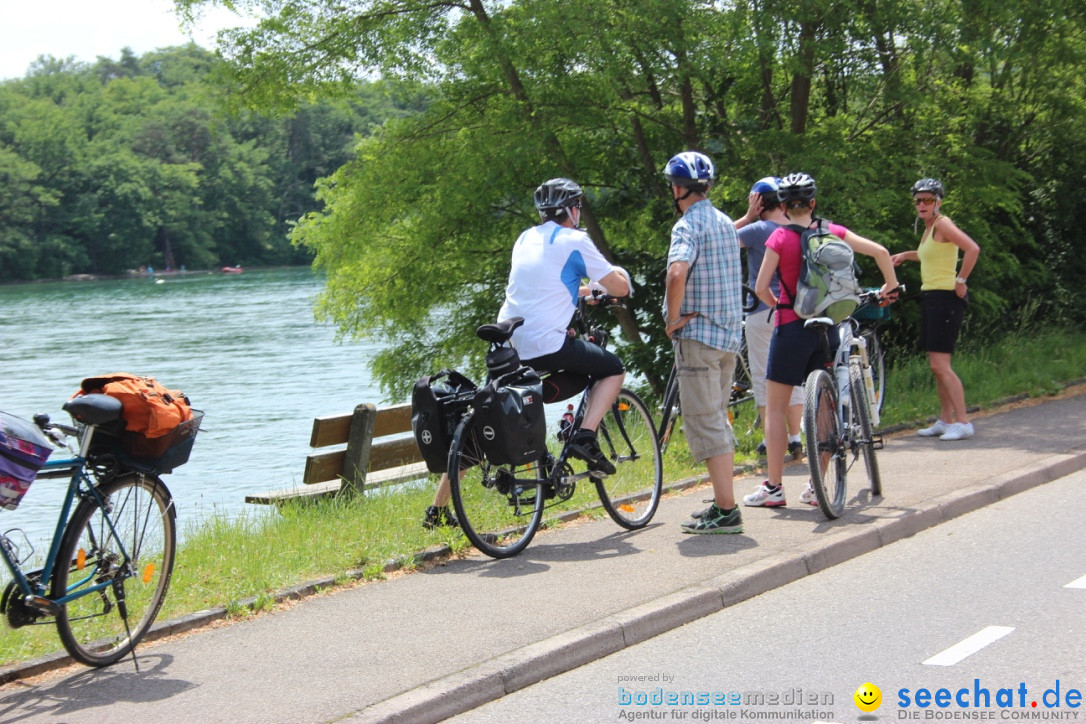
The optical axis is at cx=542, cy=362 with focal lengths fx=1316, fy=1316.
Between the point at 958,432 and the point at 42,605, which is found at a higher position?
the point at 42,605

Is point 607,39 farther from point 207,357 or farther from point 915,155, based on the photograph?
point 207,357

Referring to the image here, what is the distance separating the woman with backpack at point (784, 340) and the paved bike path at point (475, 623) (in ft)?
0.83

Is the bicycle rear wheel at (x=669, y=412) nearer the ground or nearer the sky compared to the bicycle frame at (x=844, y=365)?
nearer the ground

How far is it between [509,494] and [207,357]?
1250 inches

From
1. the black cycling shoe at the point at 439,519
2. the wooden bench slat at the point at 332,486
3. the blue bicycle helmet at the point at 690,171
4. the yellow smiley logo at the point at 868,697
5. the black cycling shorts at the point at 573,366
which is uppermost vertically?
the blue bicycle helmet at the point at 690,171

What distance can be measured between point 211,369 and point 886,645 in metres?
30.6

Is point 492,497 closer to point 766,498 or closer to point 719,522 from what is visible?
point 719,522

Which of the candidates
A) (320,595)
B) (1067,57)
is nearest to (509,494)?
(320,595)

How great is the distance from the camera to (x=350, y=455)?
32.9ft

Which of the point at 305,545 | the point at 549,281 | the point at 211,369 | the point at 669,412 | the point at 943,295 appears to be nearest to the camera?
the point at 549,281

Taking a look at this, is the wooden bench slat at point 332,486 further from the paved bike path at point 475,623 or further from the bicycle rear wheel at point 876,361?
the bicycle rear wheel at point 876,361

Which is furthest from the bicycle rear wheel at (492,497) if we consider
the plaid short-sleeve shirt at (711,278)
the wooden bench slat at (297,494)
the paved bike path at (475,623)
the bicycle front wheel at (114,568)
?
the wooden bench slat at (297,494)

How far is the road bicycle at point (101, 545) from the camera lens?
4.98 m

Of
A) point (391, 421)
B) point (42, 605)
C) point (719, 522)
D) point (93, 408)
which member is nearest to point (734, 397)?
point (391, 421)
